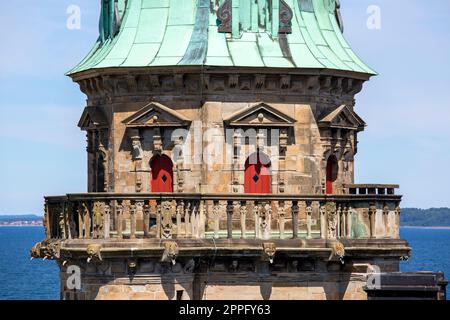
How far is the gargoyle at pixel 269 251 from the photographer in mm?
45500

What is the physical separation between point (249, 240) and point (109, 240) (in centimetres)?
349

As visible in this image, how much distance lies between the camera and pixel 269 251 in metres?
45.5

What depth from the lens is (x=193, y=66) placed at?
153ft

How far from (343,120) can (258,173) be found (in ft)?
9.09

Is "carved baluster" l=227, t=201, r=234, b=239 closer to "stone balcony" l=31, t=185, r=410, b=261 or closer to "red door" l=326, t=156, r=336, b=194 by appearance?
"stone balcony" l=31, t=185, r=410, b=261

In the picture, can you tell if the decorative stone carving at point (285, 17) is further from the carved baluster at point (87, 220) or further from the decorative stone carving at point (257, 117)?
the carved baluster at point (87, 220)

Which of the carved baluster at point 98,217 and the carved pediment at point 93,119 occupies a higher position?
the carved pediment at point 93,119

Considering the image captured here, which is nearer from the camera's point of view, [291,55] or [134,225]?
[134,225]

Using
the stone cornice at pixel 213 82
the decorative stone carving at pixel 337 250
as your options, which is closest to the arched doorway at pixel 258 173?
the stone cornice at pixel 213 82

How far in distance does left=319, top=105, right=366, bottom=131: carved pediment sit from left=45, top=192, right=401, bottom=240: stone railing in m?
2.20

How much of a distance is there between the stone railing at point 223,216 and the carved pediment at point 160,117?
228 cm
